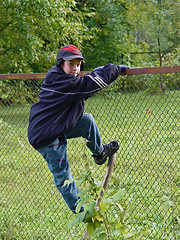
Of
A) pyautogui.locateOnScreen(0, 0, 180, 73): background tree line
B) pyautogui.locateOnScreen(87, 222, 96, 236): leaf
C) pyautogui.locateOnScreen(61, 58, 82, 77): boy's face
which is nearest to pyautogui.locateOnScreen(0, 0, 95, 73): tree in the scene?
pyautogui.locateOnScreen(0, 0, 180, 73): background tree line

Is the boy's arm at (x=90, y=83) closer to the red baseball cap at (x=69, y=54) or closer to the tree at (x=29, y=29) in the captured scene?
the red baseball cap at (x=69, y=54)

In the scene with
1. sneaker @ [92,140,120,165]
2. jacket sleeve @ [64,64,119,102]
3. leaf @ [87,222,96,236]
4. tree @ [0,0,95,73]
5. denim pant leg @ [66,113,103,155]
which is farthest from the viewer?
tree @ [0,0,95,73]

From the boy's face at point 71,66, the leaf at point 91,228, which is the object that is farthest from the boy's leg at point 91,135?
the leaf at point 91,228

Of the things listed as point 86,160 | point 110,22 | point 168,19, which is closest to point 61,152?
point 86,160

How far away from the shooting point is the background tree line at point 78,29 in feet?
32.1

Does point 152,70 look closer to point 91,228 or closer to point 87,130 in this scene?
point 87,130

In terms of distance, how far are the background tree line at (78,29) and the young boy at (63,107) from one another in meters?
6.86

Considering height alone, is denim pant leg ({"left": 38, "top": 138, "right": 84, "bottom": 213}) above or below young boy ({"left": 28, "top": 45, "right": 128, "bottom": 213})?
below

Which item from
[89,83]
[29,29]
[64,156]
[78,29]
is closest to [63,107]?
[89,83]

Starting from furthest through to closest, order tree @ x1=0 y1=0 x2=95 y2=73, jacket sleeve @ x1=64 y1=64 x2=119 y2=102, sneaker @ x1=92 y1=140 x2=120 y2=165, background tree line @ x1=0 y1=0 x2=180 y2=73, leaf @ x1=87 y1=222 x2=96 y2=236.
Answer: background tree line @ x1=0 y1=0 x2=180 y2=73 < tree @ x1=0 y1=0 x2=95 y2=73 < sneaker @ x1=92 y1=140 x2=120 y2=165 < jacket sleeve @ x1=64 y1=64 x2=119 y2=102 < leaf @ x1=87 y1=222 x2=96 y2=236

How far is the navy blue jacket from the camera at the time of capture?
2629 millimetres

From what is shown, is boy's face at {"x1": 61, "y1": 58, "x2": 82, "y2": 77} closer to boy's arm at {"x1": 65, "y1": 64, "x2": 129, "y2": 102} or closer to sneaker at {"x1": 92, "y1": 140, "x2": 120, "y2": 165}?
boy's arm at {"x1": 65, "y1": 64, "x2": 129, "y2": 102}

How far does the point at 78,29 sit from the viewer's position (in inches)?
454

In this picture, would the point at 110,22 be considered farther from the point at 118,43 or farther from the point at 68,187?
the point at 68,187
